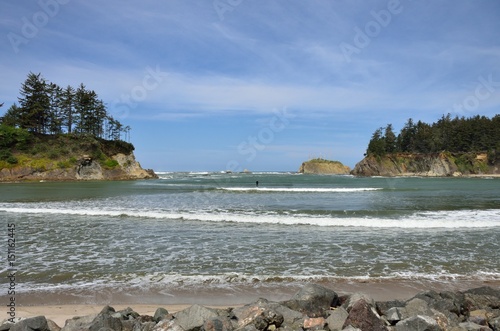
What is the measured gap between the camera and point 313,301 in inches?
199

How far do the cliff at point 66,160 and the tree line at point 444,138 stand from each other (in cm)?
8742

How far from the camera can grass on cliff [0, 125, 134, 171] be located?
198 ft

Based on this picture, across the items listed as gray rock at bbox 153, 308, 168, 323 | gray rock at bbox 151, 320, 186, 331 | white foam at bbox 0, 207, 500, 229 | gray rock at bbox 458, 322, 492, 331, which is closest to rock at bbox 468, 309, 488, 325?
gray rock at bbox 458, 322, 492, 331

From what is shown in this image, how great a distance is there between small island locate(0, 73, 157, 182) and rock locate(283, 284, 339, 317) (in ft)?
216

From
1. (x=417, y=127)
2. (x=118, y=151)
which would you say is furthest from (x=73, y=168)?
(x=417, y=127)

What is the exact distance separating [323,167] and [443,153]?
58.9 m

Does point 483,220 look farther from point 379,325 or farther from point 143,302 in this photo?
point 143,302

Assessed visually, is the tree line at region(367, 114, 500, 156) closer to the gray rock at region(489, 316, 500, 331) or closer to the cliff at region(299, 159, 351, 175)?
the cliff at region(299, 159, 351, 175)

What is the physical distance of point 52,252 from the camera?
9.59 m

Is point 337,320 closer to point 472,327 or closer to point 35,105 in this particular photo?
point 472,327

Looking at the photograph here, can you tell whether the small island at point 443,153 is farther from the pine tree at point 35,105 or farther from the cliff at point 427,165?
the pine tree at point 35,105

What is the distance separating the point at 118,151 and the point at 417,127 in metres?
118

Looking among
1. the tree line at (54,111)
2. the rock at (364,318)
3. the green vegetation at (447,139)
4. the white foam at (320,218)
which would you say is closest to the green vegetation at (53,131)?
the tree line at (54,111)

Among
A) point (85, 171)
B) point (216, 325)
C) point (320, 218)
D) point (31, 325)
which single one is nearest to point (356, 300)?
point (216, 325)
